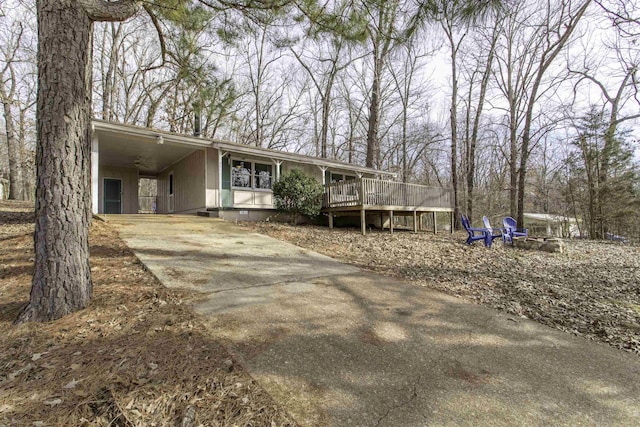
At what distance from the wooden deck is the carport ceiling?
18.2ft

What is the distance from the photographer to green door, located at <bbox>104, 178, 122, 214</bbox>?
13.4 meters

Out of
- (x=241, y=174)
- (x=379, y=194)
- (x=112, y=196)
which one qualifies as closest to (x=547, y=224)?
(x=379, y=194)

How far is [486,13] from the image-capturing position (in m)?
4.03

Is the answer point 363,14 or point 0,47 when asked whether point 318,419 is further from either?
point 0,47

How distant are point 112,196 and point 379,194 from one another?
1180 centimetres

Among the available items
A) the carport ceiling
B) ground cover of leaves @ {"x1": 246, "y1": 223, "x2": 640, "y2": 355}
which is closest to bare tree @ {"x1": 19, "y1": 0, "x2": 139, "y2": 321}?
ground cover of leaves @ {"x1": 246, "y1": 223, "x2": 640, "y2": 355}

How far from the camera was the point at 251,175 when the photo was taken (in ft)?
39.8

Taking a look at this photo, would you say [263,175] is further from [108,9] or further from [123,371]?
[123,371]

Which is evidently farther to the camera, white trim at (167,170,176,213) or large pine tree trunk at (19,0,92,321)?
white trim at (167,170,176,213)

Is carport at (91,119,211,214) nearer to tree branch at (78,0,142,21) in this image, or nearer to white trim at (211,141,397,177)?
white trim at (211,141,397,177)

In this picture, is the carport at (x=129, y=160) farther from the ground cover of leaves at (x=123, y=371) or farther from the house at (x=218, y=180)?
the ground cover of leaves at (x=123, y=371)

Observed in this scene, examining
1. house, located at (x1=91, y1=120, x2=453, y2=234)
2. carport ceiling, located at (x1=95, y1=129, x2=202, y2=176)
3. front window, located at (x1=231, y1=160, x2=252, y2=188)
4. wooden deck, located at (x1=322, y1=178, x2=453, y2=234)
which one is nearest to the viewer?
carport ceiling, located at (x1=95, y1=129, x2=202, y2=176)

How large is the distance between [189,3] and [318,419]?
6368 millimetres

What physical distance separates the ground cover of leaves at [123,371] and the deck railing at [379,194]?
755 cm
